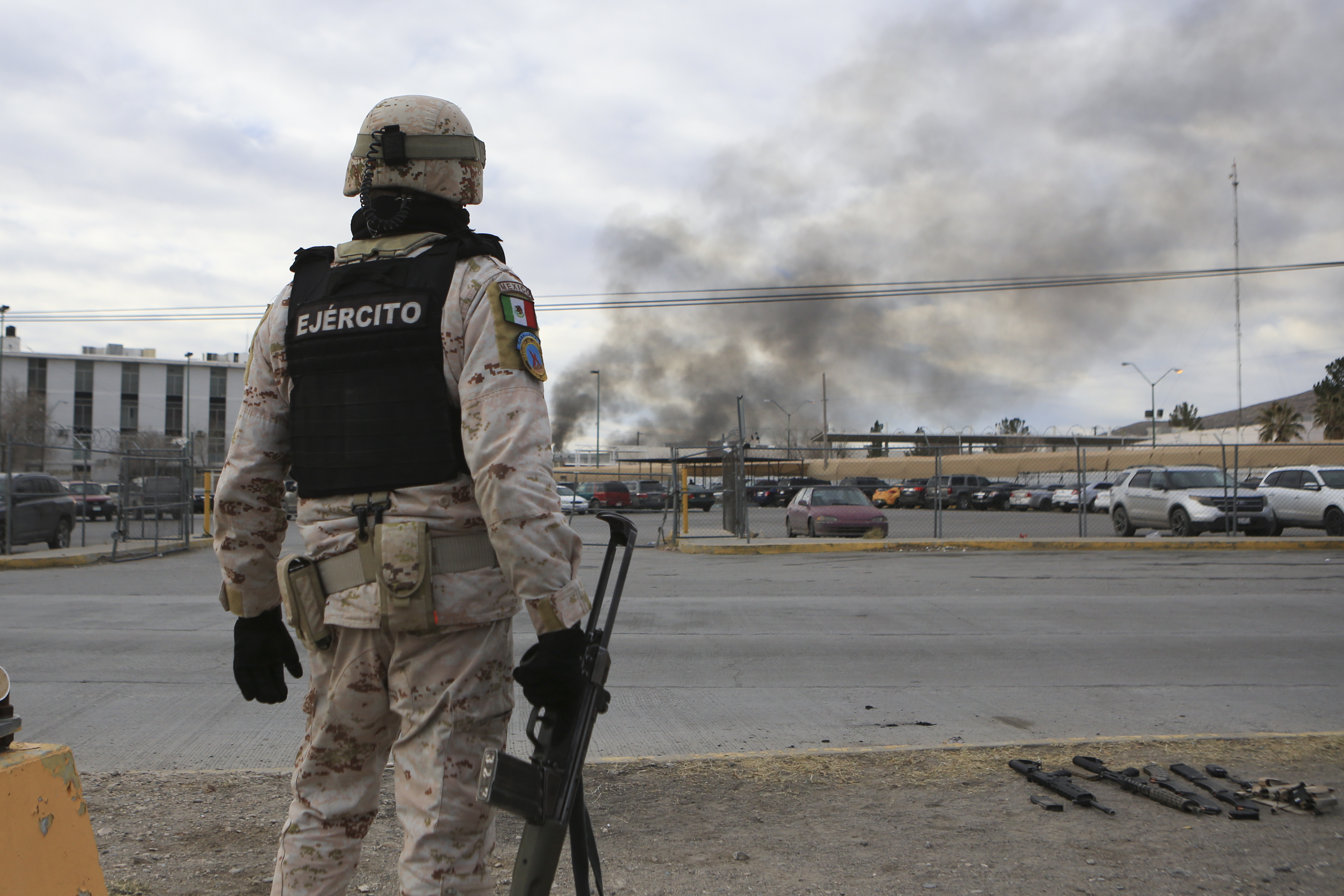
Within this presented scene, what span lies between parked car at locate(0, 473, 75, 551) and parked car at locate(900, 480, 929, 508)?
2613 cm

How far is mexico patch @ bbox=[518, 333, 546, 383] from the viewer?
200cm

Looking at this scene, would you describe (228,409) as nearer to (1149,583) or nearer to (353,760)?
(1149,583)

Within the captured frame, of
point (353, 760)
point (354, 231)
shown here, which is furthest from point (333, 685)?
point (354, 231)

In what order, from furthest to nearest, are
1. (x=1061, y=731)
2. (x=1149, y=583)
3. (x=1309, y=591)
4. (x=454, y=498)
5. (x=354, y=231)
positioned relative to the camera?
(x=1149, y=583) → (x=1309, y=591) → (x=1061, y=731) → (x=354, y=231) → (x=454, y=498)

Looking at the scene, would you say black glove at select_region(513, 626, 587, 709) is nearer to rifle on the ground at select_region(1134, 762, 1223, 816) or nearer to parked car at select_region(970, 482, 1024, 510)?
rifle on the ground at select_region(1134, 762, 1223, 816)

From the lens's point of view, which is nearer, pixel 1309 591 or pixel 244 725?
pixel 244 725

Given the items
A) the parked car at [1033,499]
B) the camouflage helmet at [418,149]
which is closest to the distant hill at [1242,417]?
the parked car at [1033,499]

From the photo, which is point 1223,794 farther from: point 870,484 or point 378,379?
point 870,484

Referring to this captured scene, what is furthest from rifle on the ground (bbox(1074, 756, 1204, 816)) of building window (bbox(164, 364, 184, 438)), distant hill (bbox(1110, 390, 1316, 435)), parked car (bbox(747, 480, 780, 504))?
distant hill (bbox(1110, 390, 1316, 435))

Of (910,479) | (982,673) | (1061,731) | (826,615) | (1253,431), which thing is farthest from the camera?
(1253,431)

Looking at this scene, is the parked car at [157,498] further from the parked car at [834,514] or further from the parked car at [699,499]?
the parked car at [699,499]

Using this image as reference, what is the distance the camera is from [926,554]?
49.7 ft

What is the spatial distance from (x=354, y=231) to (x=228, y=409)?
7831 cm

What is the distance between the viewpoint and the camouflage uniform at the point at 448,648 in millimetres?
1893
